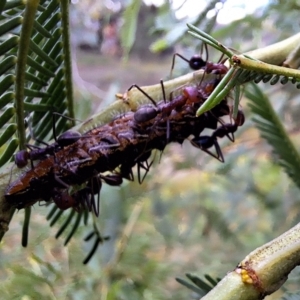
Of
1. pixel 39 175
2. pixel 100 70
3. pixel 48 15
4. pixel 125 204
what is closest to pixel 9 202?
pixel 39 175

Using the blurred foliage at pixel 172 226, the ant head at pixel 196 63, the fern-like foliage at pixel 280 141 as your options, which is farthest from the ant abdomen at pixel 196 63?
the blurred foliage at pixel 172 226

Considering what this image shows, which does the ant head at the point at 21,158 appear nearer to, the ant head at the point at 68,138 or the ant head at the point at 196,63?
the ant head at the point at 68,138

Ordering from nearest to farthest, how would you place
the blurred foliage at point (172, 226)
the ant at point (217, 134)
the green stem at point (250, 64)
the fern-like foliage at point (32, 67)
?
the green stem at point (250, 64) < the fern-like foliage at point (32, 67) < the ant at point (217, 134) < the blurred foliage at point (172, 226)

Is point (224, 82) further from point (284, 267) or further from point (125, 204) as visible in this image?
point (125, 204)

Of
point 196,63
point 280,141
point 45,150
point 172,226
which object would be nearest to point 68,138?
point 45,150

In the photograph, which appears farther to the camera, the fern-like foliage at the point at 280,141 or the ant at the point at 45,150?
the fern-like foliage at the point at 280,141

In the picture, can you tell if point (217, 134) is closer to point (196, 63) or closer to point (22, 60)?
point (196, 63)
